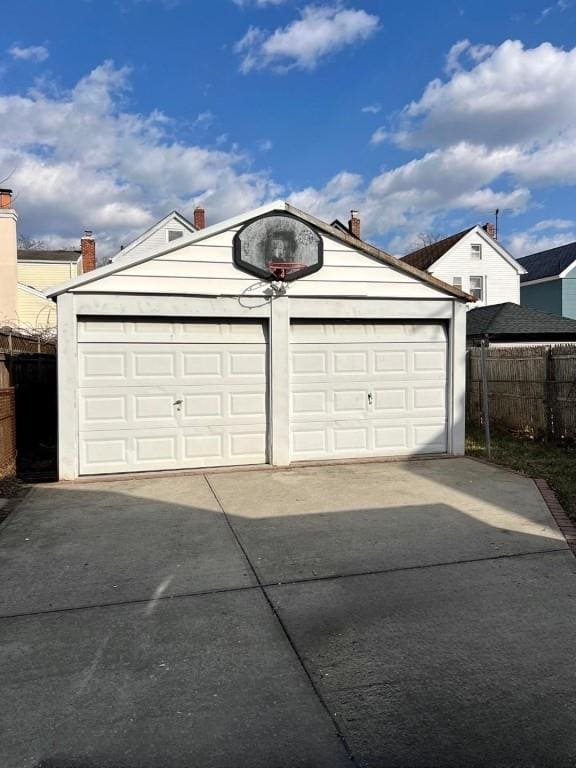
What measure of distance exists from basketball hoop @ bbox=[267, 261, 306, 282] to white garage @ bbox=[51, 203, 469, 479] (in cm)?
2

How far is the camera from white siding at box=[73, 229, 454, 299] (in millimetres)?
8312

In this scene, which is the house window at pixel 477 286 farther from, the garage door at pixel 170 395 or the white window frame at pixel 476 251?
the garage door at pixel 170 395

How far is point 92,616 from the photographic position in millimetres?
3805

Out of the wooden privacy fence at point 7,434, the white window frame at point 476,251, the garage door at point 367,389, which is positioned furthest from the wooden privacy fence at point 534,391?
the white window frame at point 476,251

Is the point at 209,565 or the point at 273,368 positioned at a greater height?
the point at 273,368

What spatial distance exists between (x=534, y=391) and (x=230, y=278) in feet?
21.7

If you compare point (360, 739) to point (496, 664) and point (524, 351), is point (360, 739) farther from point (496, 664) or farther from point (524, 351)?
point (524, 351)

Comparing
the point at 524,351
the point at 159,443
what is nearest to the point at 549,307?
the point at 524,351

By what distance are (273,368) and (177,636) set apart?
223 inches

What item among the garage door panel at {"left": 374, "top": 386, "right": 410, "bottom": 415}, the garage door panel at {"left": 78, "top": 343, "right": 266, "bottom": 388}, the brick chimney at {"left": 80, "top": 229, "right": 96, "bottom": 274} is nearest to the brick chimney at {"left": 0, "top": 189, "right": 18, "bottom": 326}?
the brick chimney at {"left": 80, "top": 229, "right": 96, "bottom": 274}

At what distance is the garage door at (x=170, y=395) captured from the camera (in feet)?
27.1

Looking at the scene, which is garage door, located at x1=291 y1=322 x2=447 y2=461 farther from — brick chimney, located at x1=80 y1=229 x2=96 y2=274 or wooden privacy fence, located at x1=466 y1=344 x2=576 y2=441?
brick chimney, located at x1=80 y1=229 x2=96 y2=274

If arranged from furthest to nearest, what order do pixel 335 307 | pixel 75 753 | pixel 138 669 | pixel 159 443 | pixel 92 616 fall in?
pixel 335 307 < pixel 159 443 < pixel 92 616 < pixel 138 669 < pixel 75 753

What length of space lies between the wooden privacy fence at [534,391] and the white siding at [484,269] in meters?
14.9
